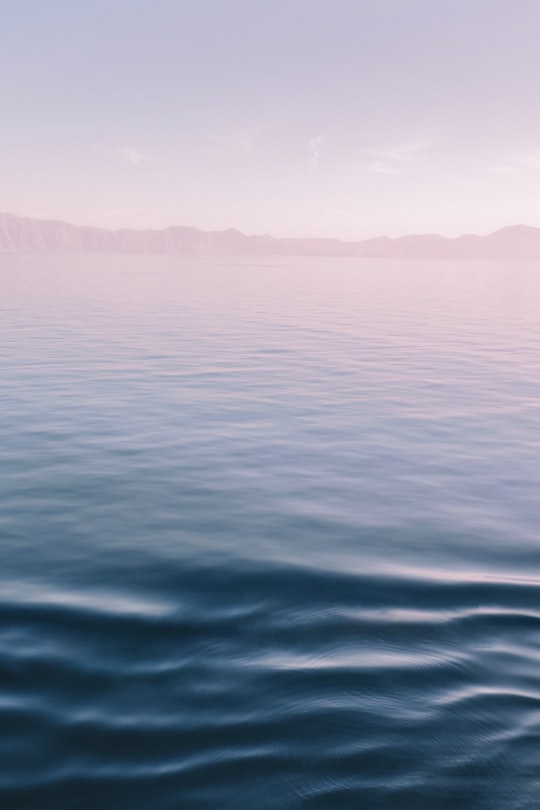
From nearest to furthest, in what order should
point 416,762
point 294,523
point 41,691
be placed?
1. point 416,762
2. point 41,691
3. point 294,523

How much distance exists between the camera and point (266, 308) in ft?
181

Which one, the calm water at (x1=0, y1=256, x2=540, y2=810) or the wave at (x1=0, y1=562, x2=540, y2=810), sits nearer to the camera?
the wave at (x1=0, y1=562, x2=540, y2=810)

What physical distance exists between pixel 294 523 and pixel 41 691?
5269 millimetres

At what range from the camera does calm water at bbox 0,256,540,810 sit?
16.3ft

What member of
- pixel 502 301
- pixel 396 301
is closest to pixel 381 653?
pixel 396 301

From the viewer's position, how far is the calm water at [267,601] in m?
4.98

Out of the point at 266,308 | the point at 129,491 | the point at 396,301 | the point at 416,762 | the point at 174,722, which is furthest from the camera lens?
the point at 396,301

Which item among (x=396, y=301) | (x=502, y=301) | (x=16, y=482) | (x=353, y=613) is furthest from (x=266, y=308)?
(x=353, y=613)

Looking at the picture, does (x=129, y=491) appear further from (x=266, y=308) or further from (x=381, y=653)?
(x=266, y=308)

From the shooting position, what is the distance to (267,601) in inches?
304

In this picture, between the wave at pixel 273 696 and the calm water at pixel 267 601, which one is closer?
the wave at pixel 273 696

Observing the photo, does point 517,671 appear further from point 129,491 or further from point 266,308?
point 266,308

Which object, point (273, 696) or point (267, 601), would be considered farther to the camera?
point (267, 601)

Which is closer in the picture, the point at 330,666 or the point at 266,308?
the point at 330,666
